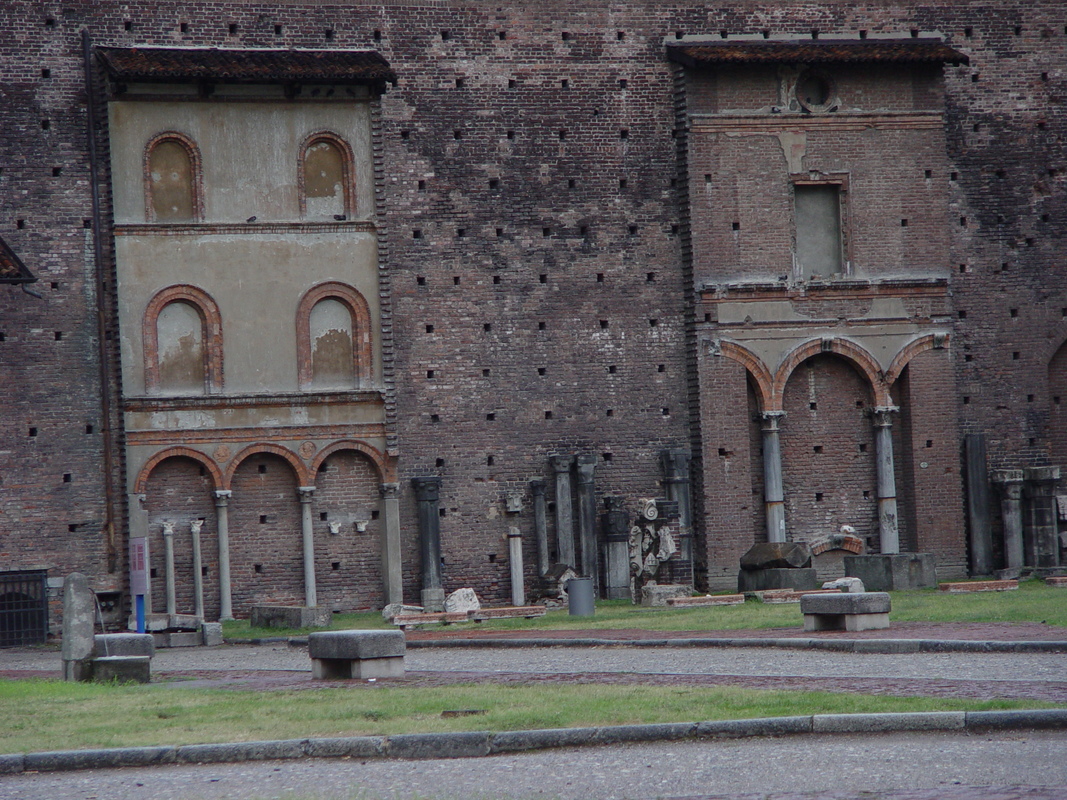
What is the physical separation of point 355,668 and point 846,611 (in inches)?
221

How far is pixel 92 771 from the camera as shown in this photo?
10.2 meters

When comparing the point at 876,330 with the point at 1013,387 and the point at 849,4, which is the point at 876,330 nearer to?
the point at 1013,387

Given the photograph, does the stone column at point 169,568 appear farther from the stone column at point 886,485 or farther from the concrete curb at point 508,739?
the concrete curb at point 508,739

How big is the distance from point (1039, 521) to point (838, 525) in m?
3.64

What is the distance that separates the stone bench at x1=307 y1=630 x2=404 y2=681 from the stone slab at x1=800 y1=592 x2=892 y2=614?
198 inches

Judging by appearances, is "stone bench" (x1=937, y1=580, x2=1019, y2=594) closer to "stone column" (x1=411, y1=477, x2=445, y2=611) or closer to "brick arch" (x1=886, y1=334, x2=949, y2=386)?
"brick arch" (x1=886, y1=334, x2=949, y2=386)

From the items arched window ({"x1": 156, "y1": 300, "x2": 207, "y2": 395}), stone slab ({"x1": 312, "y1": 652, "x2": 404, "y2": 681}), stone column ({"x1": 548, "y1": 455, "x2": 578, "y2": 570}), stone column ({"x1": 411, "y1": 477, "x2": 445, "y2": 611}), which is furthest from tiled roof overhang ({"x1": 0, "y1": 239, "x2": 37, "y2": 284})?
stone slab ({"x1": 312, "y1": 652, "x2": 404, "y2": 681})

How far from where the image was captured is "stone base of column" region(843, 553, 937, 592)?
25.5 m

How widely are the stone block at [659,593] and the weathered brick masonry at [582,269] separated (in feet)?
12.0

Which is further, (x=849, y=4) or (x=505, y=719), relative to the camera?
(x=849, y=4)

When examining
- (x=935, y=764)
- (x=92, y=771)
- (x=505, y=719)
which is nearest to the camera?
(x=935, y=764)

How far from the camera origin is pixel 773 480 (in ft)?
96.7

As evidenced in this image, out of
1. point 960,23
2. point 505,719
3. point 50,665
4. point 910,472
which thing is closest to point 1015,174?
point 960,23

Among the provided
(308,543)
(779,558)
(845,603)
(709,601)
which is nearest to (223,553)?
(308,543)
